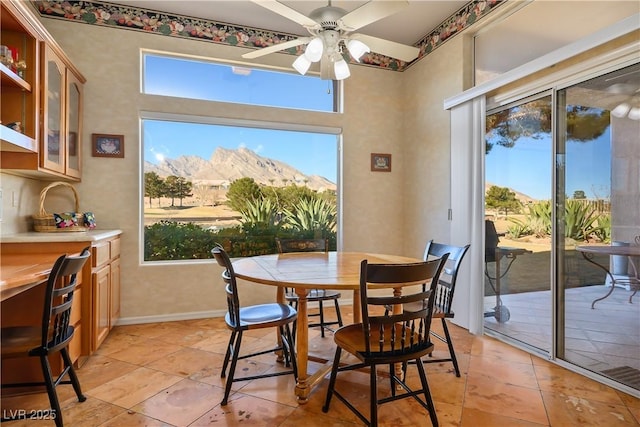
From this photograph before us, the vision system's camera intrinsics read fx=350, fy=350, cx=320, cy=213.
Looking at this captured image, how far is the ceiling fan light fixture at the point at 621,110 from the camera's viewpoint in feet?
7.22

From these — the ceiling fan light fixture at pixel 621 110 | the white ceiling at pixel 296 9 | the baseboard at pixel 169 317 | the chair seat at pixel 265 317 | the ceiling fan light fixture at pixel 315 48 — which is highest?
the white ceiling at pixel 296 9

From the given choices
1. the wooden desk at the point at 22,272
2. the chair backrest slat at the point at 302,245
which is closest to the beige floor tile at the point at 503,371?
the chair backrest slat at the point at 302,245

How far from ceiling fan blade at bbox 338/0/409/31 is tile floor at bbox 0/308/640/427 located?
224 cm

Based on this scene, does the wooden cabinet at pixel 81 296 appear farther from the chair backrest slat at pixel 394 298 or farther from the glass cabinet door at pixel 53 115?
the chair backrest slat at pixel 394 298

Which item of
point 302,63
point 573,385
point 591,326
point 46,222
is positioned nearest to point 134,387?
point 46,222

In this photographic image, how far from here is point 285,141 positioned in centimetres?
409

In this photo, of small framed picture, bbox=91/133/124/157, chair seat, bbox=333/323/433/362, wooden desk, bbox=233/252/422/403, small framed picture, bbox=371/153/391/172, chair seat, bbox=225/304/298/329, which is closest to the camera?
chair seat, bbox=333/323/433/362

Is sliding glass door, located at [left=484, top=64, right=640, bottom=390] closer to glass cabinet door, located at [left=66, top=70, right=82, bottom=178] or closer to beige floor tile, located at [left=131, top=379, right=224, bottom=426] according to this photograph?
beige floor tile, located at [left=131, top=379, right=224, bottom=426]

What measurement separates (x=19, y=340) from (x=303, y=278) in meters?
1.49

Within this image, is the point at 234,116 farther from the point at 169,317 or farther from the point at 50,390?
the point at 50,390

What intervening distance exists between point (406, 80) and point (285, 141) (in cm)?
173

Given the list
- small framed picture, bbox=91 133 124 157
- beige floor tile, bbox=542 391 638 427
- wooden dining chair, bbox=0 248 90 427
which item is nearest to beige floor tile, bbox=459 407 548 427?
beige floor tile, bbox=542 391 638 427

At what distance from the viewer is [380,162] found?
4.37m

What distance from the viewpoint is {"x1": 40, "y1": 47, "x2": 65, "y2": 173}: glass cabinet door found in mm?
2498
